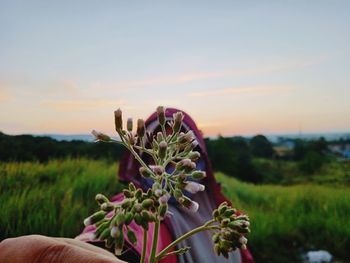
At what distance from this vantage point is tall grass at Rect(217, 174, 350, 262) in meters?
3.18

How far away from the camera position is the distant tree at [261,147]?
359cm

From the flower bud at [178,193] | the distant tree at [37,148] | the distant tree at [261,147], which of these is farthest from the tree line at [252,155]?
the flower bud at [178,193]

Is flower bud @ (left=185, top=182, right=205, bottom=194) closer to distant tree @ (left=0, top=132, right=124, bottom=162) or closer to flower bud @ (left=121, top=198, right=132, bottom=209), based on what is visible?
flower bud @ (left=121, top=198, right=132, bottom=209)

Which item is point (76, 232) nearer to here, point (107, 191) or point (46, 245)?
point (107, 191)

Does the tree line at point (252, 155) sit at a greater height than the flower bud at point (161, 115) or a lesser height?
lesser

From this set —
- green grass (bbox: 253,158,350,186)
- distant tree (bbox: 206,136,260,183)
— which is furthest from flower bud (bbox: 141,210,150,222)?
green grass (bbox: 253,158,350,186)

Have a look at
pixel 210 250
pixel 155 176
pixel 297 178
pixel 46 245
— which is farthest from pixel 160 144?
pixel 297 178

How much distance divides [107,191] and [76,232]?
43 cm

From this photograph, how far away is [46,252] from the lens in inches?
22.4

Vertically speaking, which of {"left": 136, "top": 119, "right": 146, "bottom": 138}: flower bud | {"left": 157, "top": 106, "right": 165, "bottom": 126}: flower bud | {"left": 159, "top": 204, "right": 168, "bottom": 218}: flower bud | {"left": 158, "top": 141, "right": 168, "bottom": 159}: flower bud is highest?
{"left": 157, "top": 106, "right": 165, "bottom": 126}: flower bud

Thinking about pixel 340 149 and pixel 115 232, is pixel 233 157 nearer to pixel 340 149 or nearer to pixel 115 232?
pixel 340 149

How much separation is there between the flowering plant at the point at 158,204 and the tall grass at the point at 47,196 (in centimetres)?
175

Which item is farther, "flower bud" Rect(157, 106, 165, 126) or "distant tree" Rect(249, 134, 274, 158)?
"distant tree" Rect(249, 134, 274, 158)

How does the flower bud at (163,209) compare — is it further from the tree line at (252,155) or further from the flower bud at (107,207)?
the tree line at (252,155)
